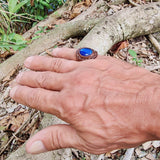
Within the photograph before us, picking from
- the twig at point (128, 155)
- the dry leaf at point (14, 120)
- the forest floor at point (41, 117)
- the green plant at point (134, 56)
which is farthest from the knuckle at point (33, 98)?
the green plant at point (134, 56)

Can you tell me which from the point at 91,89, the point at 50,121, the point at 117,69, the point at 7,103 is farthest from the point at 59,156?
the point at 7,103

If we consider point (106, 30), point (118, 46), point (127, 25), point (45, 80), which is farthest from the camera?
point (118, 46)

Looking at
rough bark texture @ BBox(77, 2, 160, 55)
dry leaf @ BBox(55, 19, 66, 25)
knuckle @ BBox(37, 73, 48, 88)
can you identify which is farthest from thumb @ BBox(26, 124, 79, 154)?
dry leaf @ BBox(55, 19, 66, 25)

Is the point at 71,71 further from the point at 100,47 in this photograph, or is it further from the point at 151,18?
the point at 151,18

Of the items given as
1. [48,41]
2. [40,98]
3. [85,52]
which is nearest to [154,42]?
[85,52]

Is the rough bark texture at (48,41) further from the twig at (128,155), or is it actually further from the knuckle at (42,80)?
the twig at (128,155)

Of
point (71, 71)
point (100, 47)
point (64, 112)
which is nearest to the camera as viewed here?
point (64, 112)

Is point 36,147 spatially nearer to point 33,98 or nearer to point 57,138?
point 57,138
